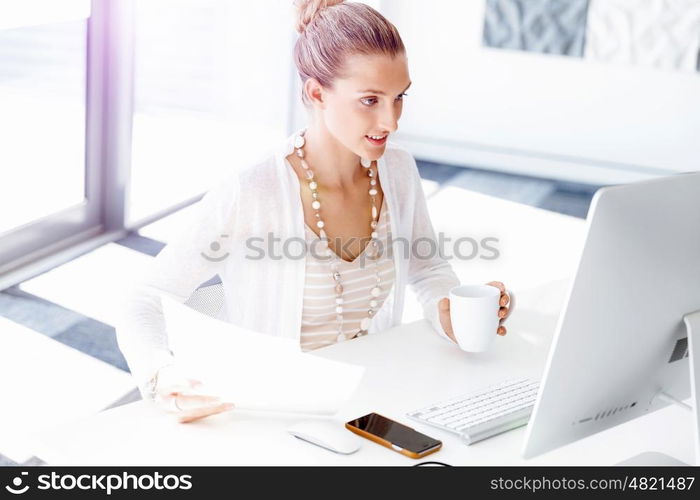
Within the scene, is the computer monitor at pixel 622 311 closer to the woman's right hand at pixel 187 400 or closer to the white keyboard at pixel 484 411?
the white keyboard at pixel 484 411

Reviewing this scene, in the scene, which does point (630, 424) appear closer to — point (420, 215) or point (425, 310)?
point (425, 310)

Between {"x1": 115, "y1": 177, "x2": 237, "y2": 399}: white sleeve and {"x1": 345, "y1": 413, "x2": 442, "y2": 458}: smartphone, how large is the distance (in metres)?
0.35

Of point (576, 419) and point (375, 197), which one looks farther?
point (375, 197)

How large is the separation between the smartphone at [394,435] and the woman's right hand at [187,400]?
20 cm

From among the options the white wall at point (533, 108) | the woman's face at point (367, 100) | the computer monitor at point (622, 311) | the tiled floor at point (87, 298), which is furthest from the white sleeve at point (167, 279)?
the white wall at point (533, 108)

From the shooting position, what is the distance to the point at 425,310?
2016mm

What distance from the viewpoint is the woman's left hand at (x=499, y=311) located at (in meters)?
1.83

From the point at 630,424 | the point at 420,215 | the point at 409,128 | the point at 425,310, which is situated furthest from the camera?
the point at 409,128

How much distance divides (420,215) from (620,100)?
390 centimetres

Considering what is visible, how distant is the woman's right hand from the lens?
1517 millimetres

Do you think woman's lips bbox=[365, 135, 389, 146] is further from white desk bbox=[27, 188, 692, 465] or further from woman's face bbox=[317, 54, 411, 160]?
white desk bbox=[27, 188, 692, 465]
